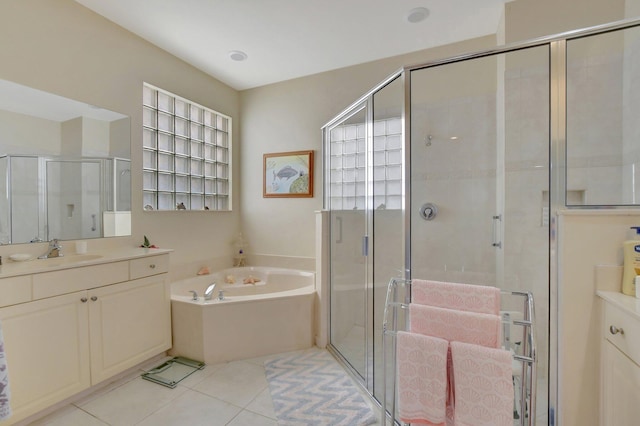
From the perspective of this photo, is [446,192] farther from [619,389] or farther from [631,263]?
[619,389]

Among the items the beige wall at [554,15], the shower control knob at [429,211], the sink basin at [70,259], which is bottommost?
the sink basin at [70,259]

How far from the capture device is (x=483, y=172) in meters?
2.05

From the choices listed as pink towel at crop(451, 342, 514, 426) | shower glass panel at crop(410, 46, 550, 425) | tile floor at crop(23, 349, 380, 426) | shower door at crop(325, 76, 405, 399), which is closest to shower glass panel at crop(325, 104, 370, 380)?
shower door at crop(325, 76, 405, 399)

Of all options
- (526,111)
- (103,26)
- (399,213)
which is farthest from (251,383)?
(103,26)

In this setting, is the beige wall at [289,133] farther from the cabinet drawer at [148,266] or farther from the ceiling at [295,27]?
the cabinet drawer at [148,266]

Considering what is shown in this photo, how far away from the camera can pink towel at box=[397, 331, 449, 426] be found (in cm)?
99

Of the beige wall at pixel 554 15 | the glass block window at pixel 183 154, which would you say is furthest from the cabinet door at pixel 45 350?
the beige wall at pixel 554 15

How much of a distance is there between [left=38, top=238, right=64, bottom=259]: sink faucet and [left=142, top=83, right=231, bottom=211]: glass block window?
70 cm

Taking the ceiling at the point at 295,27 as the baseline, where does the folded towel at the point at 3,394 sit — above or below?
below

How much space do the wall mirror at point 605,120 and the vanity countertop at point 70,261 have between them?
2.79m

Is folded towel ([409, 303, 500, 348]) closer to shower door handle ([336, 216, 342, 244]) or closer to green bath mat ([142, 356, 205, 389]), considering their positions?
shower door handle ([336, 216, 342, 244])

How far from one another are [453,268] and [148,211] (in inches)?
102

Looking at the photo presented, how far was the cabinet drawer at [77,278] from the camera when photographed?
4.88 feet

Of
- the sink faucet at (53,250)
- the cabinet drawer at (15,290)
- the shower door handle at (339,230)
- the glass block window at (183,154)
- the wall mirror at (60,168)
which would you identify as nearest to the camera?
the cabinet drawer at (15,290)
